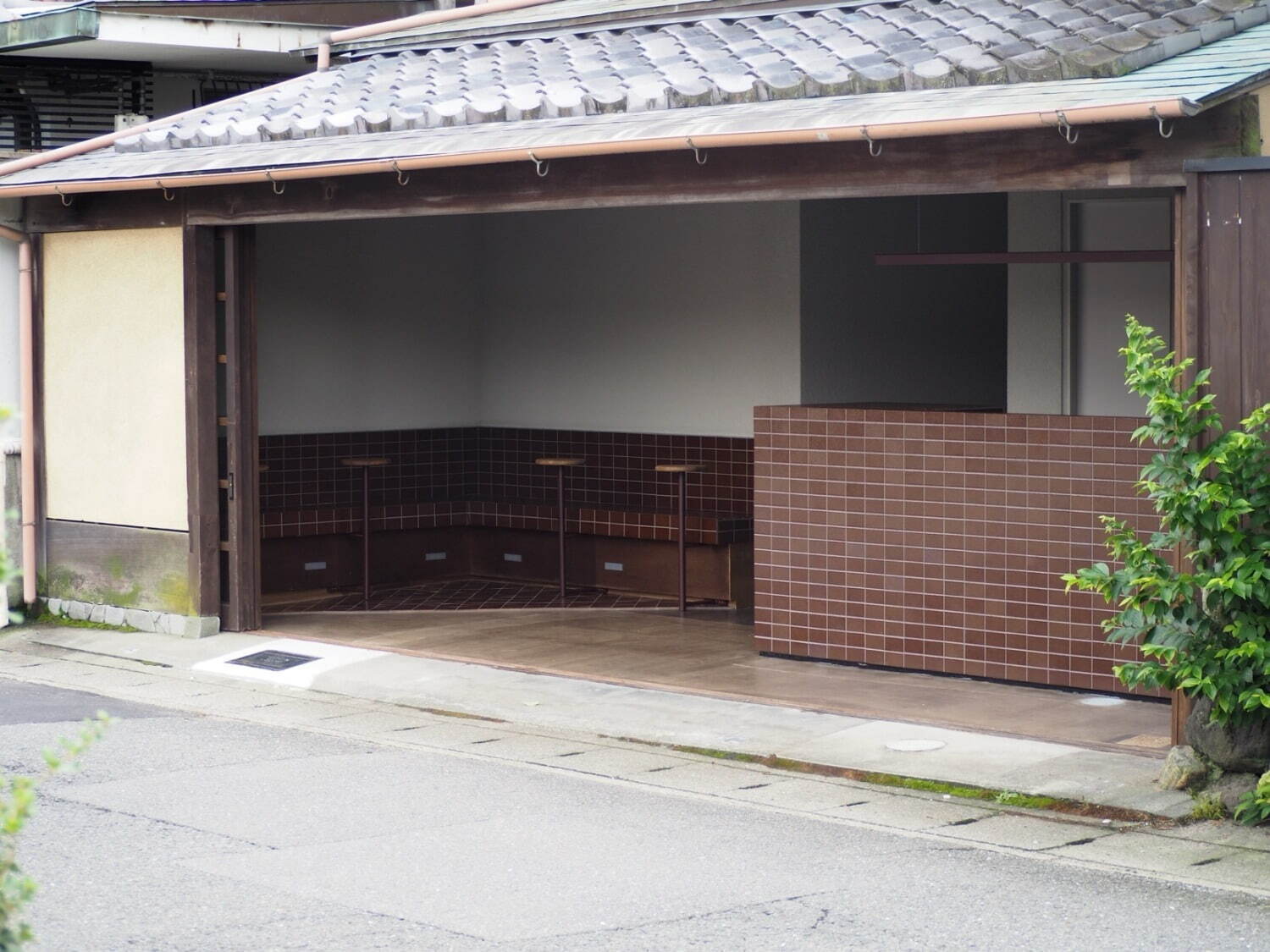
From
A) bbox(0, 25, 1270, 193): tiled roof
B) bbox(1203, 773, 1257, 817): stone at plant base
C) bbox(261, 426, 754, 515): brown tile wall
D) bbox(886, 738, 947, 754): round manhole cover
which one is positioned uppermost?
bbox(0, 25, 1270, 193): tiled roof

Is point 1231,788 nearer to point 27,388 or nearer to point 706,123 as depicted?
point 706,123

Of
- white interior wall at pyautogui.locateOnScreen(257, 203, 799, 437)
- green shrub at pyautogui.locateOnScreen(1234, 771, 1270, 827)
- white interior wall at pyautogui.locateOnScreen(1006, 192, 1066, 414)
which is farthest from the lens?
white interior wall at pyautogui.locateOnScreen(257, 203, 799, 437)

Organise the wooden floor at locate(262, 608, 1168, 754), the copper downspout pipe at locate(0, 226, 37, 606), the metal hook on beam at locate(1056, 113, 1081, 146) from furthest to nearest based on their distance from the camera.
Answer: the copper downspout pipe at locate(0, 226, 37, 606) → the wooden floor at locate(262, 608, 1168, 754) → the metal hook on beam at locate(1056, 113, 1081, 146)

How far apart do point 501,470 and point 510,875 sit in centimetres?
931

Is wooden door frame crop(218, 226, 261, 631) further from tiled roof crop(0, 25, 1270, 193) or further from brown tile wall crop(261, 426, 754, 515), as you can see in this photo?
brown tile wall crop(261, 426, 754, 515)

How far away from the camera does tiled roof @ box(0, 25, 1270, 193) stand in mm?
7289

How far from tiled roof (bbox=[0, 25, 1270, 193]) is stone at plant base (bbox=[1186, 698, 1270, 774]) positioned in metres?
2.51

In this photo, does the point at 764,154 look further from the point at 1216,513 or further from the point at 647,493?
the point at 647,493

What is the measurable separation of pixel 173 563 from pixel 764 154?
5.37 metres

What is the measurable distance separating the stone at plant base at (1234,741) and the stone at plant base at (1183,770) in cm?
7

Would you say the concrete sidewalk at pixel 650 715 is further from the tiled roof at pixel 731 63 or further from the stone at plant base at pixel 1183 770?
the tiled roof at pixel 731 63

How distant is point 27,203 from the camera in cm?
1239

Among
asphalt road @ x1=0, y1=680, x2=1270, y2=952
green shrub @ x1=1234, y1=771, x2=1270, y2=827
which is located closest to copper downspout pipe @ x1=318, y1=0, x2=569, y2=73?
asphalt road @ x1=0, y1=680, x2=1270, y2=952

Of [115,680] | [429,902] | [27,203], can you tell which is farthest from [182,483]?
[429,902]
